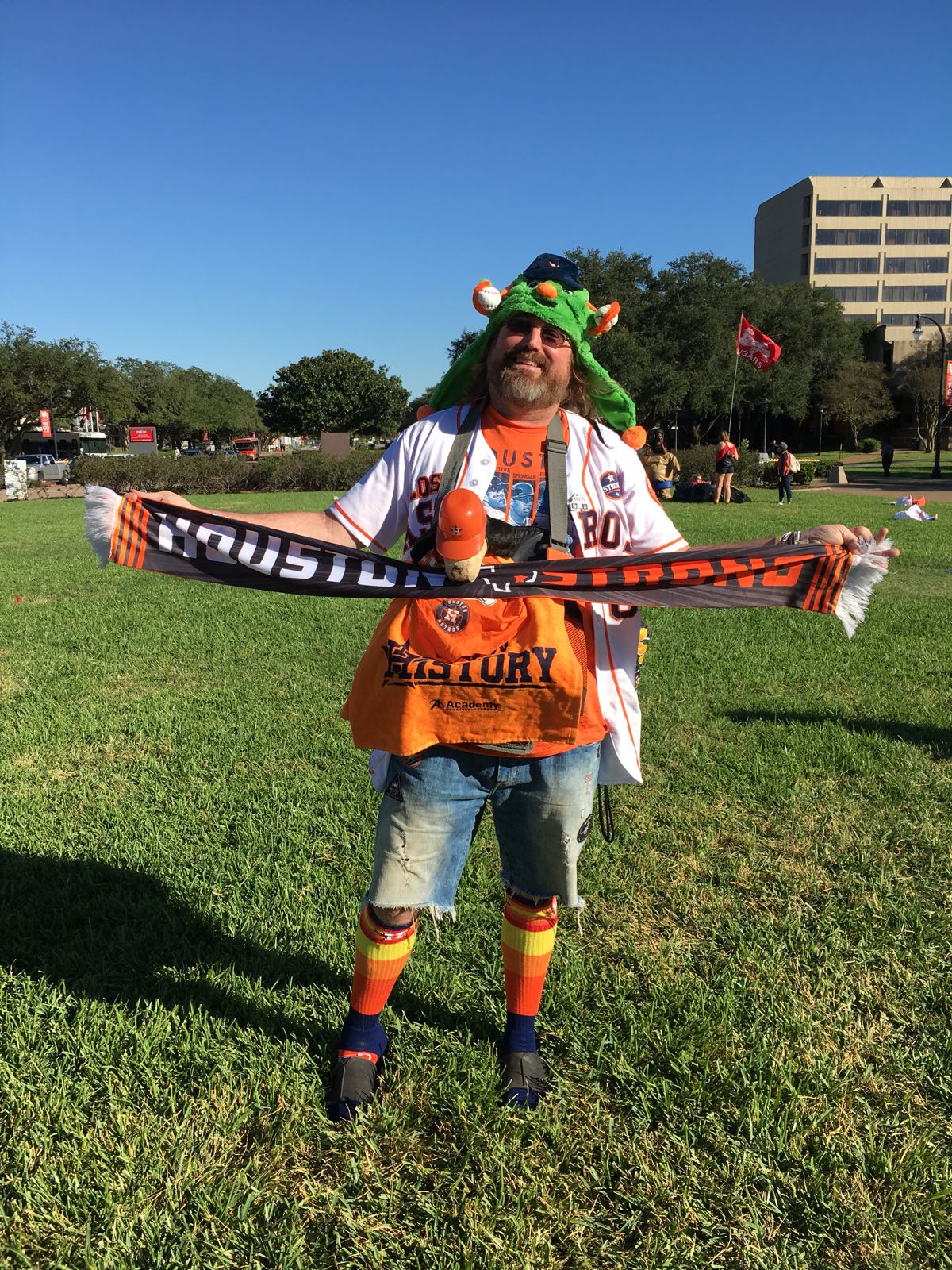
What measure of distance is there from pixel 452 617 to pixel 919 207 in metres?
114

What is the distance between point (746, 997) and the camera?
2963 mm

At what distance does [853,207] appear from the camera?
92500 millimetres

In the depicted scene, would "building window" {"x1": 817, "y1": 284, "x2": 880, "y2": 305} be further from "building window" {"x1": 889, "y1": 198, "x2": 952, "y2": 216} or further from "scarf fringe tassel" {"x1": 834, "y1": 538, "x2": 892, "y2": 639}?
"scarf fringe tassel" {"x1": 834, "y1": 538, "x2": 892, "y2": 639}

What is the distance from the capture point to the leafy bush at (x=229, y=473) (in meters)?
32.5

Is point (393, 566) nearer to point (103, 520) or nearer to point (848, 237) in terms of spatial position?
point (103, 520)

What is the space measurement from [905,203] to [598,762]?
4456 inches

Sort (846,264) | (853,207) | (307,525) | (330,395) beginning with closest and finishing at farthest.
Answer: (307,525) → (330,395) → (853,207) → (846,264)

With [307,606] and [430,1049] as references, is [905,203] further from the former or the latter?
[430,1049]

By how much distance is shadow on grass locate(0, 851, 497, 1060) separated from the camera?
286 cm

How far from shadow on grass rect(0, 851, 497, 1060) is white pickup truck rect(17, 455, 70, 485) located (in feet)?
123

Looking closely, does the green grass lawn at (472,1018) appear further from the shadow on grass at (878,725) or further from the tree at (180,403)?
the tree at (180,403)

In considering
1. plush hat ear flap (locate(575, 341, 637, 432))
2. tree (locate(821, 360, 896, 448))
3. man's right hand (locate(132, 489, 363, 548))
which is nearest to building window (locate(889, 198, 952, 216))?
tree (locate(821, 360, 896, 448))

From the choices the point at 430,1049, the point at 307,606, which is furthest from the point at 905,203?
the point at 430,1049

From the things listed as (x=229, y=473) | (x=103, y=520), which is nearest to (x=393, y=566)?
(x=103, y=520)
